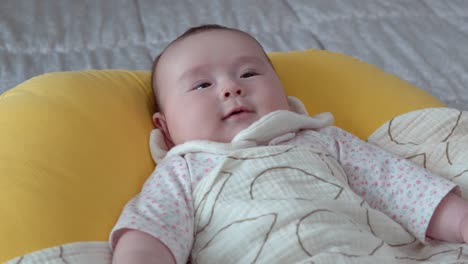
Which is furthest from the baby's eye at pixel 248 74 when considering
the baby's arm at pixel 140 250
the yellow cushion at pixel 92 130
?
the baby's arm at pixel 140 250

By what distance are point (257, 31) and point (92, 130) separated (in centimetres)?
→ 93

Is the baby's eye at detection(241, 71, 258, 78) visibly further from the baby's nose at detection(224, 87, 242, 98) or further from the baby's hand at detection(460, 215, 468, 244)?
the baby's hand at detection(460, 215, 468, 244)

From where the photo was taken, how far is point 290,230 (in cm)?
101

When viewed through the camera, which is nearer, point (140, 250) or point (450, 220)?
point (140, 250)

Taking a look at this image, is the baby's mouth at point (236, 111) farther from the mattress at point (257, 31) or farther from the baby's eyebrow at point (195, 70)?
the mattress at point (257, 31)

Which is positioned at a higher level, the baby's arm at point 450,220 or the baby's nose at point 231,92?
the baby's nose at point 231,92

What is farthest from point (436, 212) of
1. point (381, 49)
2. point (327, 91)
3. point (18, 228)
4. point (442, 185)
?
point (381, 49)

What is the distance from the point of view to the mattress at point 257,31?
72.1 inches

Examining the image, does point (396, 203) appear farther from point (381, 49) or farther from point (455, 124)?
point (381, 49)

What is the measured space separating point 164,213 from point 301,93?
58 centimetres

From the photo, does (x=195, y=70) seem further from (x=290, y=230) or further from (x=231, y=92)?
(x=290, y=230)

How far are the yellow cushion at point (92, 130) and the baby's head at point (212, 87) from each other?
0.29ft

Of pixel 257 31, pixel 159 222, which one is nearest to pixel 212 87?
pixel 159 222

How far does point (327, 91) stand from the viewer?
1516 mm
